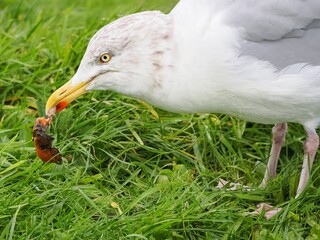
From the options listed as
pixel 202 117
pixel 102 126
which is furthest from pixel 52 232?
pixel 202 117

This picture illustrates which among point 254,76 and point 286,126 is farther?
point 286,126

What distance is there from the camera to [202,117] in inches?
222

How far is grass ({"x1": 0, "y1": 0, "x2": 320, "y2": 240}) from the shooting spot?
4578 mm

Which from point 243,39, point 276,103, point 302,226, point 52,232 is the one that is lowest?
point 302,226

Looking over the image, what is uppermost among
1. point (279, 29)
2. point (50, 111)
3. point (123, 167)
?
point (279, 29)

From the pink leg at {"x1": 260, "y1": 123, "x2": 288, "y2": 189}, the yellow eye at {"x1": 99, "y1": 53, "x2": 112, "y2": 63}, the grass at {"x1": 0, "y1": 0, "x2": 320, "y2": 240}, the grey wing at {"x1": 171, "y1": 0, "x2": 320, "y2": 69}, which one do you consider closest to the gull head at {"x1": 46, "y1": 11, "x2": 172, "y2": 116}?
the yellow eye at {"x1": 99, "y1": 53, "x2": 112, "y2": 63}

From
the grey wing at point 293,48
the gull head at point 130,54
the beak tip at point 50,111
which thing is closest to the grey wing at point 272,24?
the grey wing at point 293,48

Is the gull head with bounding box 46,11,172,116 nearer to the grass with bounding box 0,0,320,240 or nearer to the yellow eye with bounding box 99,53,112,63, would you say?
the yellow eye with bounding box 99,53,112,63

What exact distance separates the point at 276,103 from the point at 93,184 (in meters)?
1.15

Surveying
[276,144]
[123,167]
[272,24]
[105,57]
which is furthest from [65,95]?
[276,144]

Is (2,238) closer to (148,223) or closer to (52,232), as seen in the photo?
(52,232)

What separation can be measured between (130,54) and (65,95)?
0.44m

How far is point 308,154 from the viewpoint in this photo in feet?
16.5

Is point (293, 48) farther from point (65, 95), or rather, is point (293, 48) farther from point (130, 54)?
point (65, 95)
